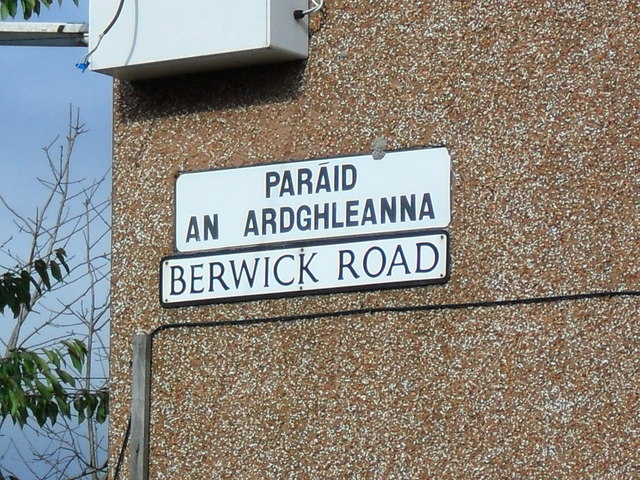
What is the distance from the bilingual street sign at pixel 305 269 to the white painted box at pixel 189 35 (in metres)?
0.53

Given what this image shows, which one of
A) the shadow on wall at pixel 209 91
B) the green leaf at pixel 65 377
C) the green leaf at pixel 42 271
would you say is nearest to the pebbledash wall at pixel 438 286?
the shadow on wall at pixel 209 91

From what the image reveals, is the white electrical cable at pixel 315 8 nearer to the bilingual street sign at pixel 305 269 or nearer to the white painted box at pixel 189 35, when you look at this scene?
the white painted box at pixel 189 35

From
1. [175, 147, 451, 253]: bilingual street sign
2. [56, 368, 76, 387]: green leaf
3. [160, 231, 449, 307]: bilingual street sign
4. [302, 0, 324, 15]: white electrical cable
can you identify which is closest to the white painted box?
[302, 0, 324, 15]: white electrical cable

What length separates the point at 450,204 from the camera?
136 inches

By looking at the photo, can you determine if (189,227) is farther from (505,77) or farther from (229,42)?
(505,77)

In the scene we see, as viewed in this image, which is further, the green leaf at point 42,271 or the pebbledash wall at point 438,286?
the green leaf at point 42,271

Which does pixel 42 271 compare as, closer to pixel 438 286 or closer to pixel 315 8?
pixel 315 8

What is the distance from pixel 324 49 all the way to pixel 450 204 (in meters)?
0.59

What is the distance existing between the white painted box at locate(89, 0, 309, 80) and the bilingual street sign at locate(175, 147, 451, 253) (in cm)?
31

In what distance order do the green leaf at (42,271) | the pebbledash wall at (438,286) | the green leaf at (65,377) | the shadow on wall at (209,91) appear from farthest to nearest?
1. the green leaf at (42,271)
2. the green leaf at (65,377)
3. the shadow on wall at (209,91)
4. the pebbledash wall at (438,286)

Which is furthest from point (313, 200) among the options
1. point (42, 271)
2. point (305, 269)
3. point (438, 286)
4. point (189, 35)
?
point (42, 271)

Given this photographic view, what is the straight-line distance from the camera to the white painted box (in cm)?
362

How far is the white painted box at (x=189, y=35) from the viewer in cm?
362

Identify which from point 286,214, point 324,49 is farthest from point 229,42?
point 286,214
